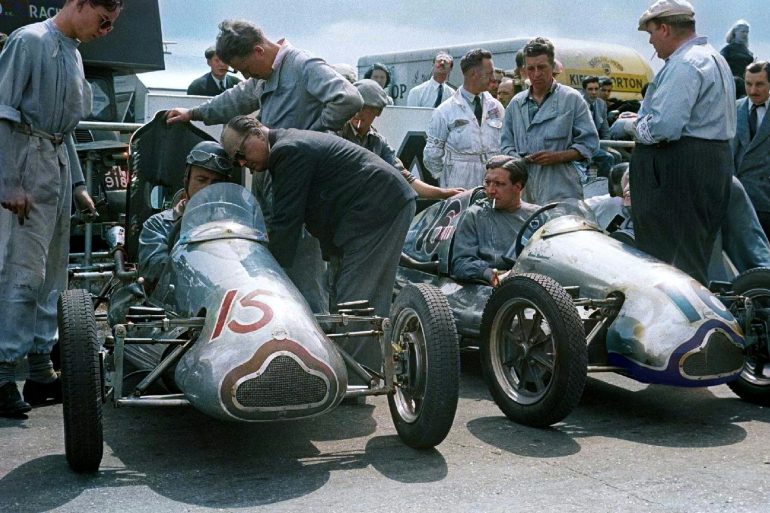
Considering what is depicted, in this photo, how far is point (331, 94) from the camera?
6.11 meters

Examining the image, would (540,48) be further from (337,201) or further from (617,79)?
(617,79)

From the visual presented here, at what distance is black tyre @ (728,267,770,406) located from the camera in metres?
5.84

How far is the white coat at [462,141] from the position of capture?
8.27 meters

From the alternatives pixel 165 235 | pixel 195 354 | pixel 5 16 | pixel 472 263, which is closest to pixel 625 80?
pixel 5 16

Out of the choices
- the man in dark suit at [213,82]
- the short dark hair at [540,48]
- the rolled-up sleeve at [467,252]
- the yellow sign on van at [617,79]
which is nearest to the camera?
the rolled-up sleeve at [467,252]

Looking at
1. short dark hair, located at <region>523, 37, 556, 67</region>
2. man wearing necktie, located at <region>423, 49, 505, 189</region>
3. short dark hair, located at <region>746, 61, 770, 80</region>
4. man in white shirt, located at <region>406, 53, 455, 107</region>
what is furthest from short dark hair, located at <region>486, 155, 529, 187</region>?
man in white shirt, located at <region>406, 53, 455, 107</region>

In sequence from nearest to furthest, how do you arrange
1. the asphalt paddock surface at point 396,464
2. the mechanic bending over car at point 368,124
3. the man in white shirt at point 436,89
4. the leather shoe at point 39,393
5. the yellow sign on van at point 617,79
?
the asphalt paddock surface at point 396,464 → the leather shoe at point 39,393 → the mechanic bending over car at point 368,124 → the man in white shirt at point 436,89 → the yellow sign on van at point 617,79

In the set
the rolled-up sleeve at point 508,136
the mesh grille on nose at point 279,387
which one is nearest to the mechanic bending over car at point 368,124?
the rolled-up sleeve at point 508,136

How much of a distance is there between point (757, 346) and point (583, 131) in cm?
203

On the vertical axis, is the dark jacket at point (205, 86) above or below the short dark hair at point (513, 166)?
below

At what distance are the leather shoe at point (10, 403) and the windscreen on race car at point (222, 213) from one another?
1.09 metres

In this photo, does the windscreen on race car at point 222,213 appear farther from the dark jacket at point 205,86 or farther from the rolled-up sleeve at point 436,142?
the dark jacket at point 205,86

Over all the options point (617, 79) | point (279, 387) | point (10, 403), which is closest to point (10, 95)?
point (10, 403)

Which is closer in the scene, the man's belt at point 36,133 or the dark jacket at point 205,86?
the man's belt at point 36,133
